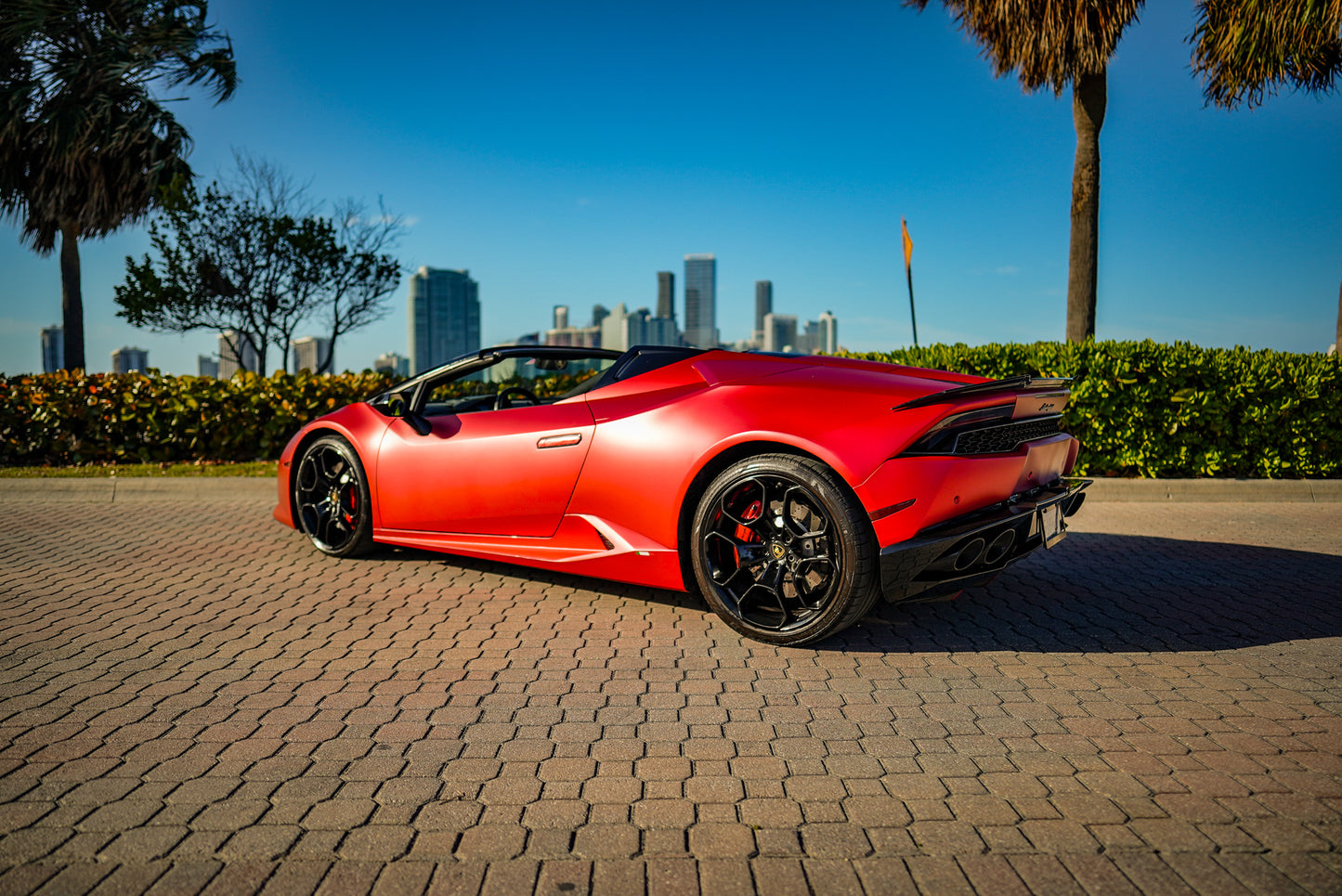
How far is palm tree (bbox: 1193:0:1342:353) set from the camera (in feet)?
34.7

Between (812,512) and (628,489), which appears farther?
(628,489)

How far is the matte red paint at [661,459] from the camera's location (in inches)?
142

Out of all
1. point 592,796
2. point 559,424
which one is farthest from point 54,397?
point 592,796

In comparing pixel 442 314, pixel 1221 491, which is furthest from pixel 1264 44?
pixel 442 314

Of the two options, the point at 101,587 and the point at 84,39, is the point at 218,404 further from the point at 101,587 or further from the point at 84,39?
the point at 84,39

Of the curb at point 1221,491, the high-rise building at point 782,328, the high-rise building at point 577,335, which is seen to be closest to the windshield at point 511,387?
the curb at point 1221,491

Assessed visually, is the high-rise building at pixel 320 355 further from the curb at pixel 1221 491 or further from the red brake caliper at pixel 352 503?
the curb at pixel 1221 491

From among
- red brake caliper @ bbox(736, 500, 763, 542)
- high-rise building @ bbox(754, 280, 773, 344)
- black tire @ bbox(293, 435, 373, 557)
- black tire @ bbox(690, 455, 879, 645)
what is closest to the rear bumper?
black tire @ bbox(690, 455, 879, 645)

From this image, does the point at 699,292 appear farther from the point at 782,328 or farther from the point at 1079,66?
the point at 1079,66

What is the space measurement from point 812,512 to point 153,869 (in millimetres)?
2761

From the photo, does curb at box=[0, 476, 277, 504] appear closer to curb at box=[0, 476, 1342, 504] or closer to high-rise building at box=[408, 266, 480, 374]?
curb at box=[0, 476, 1342, 504]

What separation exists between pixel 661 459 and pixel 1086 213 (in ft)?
33.7

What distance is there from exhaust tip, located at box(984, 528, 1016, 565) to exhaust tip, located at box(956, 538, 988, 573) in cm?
4

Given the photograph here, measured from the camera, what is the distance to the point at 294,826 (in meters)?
2.33
